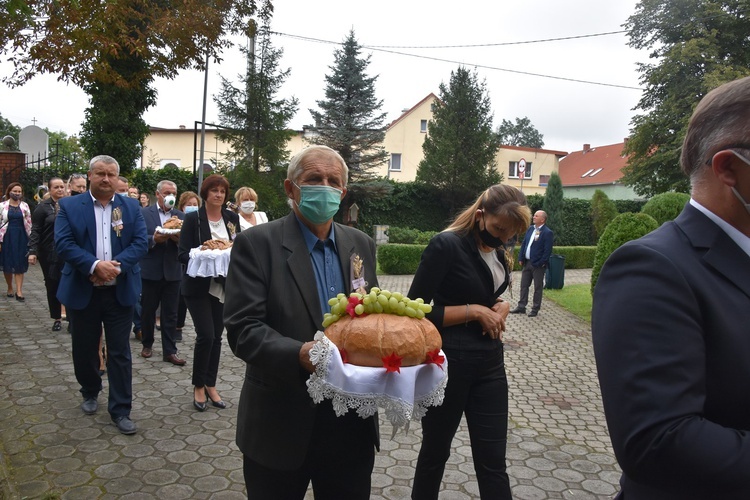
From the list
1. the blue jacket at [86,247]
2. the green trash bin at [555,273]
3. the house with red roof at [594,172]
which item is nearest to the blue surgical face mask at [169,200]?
the blue jacket at [86,247]

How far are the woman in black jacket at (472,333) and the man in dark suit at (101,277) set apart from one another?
3034mm

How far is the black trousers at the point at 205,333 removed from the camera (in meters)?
→ 5.62

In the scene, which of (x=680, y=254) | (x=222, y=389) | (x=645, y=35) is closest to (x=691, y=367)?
(x=680, y=254)

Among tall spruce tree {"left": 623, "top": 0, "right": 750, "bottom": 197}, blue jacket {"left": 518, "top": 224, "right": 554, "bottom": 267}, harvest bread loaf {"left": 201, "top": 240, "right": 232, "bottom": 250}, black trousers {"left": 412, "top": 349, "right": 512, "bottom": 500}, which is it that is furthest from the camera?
tall spruce tree {"left": 623, "top": 0, "right": 750, "bottom": 197}

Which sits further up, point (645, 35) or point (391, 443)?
point (645, 35)

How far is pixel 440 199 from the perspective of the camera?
36062 mm

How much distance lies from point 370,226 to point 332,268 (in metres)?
30.9

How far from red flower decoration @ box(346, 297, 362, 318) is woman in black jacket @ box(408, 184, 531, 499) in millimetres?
1151

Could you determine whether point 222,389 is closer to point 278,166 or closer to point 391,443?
point 391,443

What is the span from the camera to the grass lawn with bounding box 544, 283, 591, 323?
13733mm

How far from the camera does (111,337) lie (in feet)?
16.6

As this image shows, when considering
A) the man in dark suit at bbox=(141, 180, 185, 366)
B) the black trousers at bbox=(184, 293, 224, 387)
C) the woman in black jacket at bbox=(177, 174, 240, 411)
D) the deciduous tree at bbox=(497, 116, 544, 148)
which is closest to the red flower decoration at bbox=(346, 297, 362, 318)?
the woman in black jacket at bbox=(177, 174, 240, 411)

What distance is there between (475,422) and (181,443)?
9.53 ft

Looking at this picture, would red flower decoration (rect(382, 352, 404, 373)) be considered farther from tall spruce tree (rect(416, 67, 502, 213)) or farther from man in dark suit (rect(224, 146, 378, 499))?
tall spruce tree (rect(416, 67, 502, 213))
